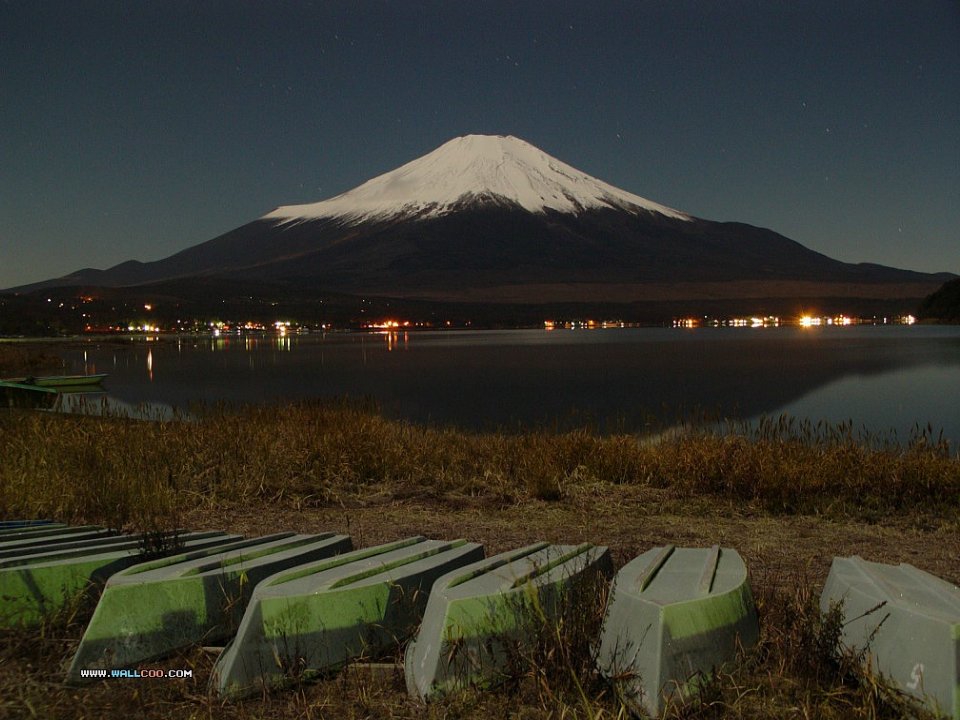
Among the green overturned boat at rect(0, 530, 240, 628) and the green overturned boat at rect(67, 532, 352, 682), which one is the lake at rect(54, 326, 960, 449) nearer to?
the green overturned boat at rect(0, 530, 240, 628)

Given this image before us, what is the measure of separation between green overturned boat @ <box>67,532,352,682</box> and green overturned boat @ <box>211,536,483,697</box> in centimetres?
34

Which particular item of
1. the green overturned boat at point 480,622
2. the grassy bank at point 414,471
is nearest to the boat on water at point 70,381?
the grassy bank at point 414,471

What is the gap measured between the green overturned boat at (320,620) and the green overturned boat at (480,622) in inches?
9.2

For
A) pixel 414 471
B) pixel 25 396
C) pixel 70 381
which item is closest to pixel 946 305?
pixel 70 381

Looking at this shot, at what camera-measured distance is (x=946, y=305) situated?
101500 millimetres

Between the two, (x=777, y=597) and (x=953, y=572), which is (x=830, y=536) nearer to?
(x=953, y=572)

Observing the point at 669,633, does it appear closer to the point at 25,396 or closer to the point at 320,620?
the point at 320,620

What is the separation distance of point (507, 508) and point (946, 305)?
112555mm

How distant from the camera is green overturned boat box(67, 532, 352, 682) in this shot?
3.43 meters

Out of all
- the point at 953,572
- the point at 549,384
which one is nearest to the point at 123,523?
the point at 953,572

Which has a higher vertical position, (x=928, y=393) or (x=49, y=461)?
(x=49, y=461)

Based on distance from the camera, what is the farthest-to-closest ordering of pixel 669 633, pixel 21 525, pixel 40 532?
1. pixel 21 525
2. pixel 40 532
3. pixel 669 633

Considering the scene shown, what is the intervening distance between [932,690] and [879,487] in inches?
223

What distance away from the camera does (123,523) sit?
633cm
